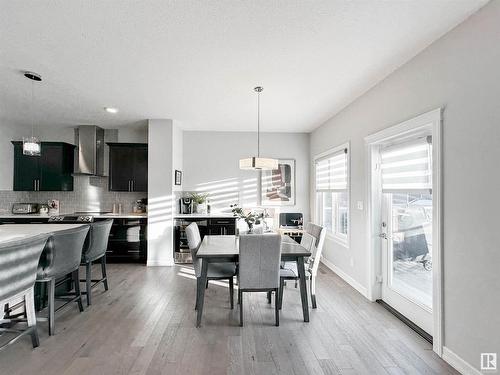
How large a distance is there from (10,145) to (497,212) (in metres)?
7.32

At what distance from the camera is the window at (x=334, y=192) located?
421 centimetres

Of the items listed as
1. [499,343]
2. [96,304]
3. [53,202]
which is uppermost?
[53,202]

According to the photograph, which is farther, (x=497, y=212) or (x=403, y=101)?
(x=403, y=101)

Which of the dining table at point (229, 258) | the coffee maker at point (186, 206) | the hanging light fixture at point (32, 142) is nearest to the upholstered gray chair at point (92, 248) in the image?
the hanging light fixture at point (32, 142)

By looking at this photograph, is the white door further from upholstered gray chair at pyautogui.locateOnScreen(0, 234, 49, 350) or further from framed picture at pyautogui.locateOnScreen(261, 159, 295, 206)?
upholstered gray chair at pyautogui.locateOnScreen(0, 234, 49, 350)

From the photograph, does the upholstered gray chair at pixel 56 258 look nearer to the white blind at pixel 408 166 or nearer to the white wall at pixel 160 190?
the white wall at pixel 160 190

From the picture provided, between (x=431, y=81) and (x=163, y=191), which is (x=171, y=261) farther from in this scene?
(x=431, y=81)

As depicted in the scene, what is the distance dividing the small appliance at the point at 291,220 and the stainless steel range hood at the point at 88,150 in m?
3.88

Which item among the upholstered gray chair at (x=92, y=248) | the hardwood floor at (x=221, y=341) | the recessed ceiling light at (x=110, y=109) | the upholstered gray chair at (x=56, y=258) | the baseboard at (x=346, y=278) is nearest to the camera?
the hardwood floor at (x=221, y=341)

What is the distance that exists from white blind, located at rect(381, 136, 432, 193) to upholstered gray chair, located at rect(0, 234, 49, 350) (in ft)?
11.4

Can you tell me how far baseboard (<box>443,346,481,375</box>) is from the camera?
74.1 inches

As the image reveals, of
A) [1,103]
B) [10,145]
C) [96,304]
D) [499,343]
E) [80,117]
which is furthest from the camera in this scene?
[10,145]

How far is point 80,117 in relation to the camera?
4.68 m

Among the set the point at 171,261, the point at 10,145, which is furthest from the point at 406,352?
the point at 10,145
